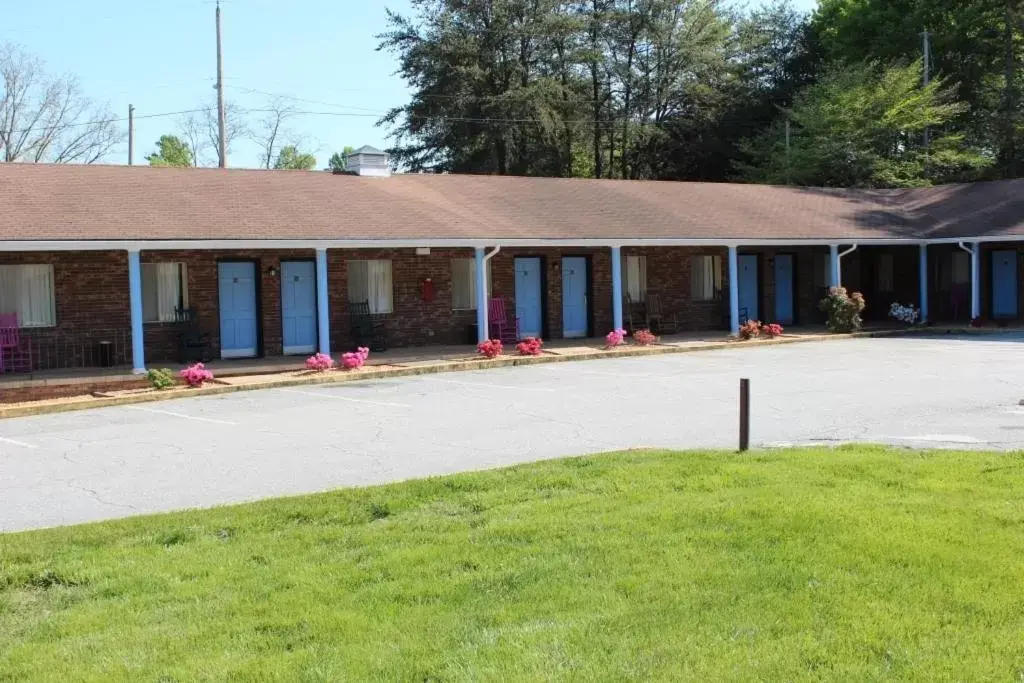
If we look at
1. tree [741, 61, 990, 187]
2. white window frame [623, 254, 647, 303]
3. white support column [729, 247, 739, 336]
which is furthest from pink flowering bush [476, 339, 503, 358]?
tree [741, 61, 990, 187]

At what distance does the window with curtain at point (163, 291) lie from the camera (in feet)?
66.0

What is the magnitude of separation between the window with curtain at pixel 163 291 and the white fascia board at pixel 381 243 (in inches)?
72.8

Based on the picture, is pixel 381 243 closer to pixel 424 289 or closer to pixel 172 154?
pixel 424 289

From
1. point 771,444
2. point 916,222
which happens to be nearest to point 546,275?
point 916,222

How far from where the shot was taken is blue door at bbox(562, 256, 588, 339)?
82.0ft

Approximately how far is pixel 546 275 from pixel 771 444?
14917 mm

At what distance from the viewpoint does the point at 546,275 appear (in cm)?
2462

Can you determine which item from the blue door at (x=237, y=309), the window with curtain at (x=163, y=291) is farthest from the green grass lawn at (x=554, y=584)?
the blue door at (x=237, y=309)

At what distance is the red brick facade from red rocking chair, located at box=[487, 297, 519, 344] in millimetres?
389

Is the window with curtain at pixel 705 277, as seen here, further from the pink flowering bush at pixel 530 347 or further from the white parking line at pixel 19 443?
the white parking line at pixel 19 443

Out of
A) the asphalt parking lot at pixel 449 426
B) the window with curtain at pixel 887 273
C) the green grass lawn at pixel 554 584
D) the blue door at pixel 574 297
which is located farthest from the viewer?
the window with curtain at pixel 887 273

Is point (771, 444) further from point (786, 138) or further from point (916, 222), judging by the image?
point (786, 138)

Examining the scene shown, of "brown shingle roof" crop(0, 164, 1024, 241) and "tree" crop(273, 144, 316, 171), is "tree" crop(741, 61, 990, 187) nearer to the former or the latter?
"brown shingle roof" crop(0, 164, 1024, 241)

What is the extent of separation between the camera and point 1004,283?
28.4 metres
